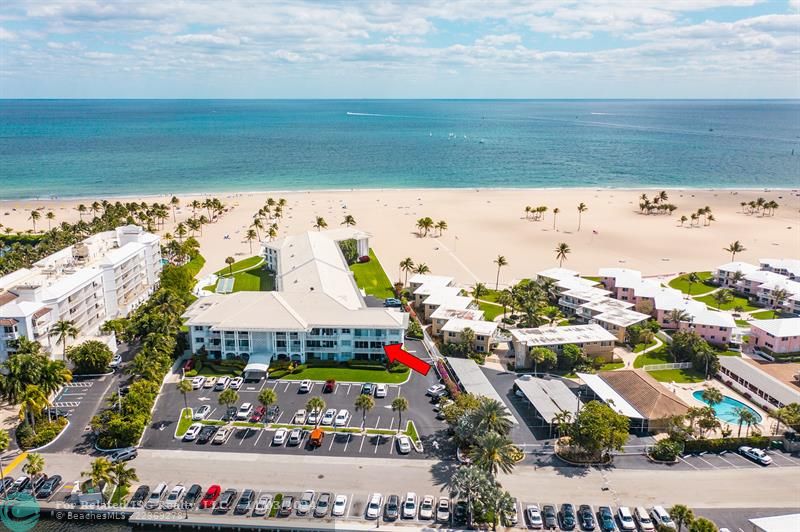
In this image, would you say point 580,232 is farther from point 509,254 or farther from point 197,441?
point 197,441

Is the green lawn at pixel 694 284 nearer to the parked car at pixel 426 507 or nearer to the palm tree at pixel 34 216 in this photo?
the parked car at pixel 426 507

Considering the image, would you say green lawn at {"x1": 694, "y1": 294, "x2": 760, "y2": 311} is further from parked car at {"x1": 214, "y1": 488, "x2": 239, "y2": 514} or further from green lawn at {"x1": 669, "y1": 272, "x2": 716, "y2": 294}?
parked car at {"x1": 214, "y1": 488, "x2": 239, "y2": 514}

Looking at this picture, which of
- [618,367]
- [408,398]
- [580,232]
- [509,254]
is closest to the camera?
[408,398]

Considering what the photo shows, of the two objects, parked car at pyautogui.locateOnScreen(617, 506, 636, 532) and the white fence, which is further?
the white fence

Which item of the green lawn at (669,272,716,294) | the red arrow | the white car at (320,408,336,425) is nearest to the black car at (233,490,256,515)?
the white car at (320,408,336,425)

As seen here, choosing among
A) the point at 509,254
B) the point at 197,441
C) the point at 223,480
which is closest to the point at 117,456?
the point at 197,441
